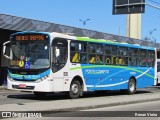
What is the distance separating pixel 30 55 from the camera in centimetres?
2025

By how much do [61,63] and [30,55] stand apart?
1553 mm

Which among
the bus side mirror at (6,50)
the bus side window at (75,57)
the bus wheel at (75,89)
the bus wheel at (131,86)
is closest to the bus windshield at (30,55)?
the bus side mirror at (6,50)

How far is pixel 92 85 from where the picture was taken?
2312 centimetres

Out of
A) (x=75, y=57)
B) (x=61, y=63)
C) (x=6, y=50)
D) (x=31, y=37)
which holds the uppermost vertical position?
(x=31, y=37)

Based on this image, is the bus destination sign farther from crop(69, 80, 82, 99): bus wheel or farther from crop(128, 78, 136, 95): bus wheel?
crop(128, 78, 136, 95): bus wheel

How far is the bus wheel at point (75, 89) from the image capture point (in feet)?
70.3

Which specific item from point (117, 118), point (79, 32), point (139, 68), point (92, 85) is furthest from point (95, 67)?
point (79, 32)

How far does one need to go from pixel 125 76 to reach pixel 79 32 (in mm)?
13801

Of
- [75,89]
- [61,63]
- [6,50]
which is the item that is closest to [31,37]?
[6,50]

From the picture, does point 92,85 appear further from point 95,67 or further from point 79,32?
point 79,32

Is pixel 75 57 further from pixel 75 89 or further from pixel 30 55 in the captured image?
pixel 30 55

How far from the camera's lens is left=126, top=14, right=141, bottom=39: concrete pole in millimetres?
102812

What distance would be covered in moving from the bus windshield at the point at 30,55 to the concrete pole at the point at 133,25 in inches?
3267

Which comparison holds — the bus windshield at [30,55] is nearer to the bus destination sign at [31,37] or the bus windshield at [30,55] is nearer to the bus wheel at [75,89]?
the bus destination sign at [31,37]
